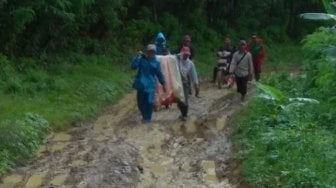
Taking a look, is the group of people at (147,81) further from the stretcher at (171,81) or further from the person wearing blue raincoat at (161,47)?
the person wearing blue raincoat at (161,47)

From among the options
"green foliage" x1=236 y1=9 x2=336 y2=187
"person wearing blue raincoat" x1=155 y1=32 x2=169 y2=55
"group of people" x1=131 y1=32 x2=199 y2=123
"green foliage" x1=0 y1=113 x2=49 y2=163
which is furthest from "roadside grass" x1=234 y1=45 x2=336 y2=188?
"green foliage" x1=0 y1=113 x2=49 y2=163

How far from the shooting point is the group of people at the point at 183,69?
537 inches

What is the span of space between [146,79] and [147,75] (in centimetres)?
8

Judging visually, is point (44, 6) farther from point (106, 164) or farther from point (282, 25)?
point (282, 25)

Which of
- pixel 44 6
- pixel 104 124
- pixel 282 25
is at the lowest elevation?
pixel 282 25

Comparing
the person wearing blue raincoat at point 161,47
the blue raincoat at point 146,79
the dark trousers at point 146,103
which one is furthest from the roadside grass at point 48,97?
the person wearing blue raincoat at point 161,47

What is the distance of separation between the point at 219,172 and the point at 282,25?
24323 mm

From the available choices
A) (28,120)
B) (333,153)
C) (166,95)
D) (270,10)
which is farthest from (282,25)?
(333,153)

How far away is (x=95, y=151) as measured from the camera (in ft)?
38.3

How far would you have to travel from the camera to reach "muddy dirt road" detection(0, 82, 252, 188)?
1012cm

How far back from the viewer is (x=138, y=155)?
37.4 ft

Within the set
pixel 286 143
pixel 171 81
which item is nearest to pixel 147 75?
pixel 171 81

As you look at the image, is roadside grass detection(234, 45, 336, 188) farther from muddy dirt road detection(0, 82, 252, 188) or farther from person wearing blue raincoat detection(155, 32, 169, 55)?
person wearing blue raincoat detection(155, 32, 169, 55)

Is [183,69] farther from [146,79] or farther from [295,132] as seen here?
[295,132]
